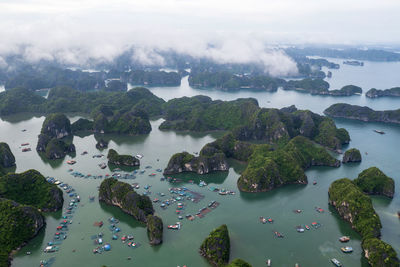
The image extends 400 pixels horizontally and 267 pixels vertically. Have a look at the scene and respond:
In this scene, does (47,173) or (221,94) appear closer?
(47,173)

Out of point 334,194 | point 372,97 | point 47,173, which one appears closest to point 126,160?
point 47,173

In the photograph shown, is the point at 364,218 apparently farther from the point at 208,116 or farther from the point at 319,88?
the point at 319,88

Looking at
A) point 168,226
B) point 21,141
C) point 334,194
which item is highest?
point 334,194

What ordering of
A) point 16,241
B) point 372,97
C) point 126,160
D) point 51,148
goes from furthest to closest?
point 372,97
point 51,148
point 126,160
point 16,241

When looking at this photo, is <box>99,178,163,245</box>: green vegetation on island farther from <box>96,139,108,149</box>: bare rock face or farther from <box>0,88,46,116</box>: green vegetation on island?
<box>0,88,46,116</box>: green vegetation on island

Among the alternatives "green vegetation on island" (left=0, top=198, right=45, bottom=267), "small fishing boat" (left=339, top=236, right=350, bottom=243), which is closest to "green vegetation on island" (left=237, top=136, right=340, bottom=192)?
"small fishing boat" (left=339, top=236, right=350, bottom=243)

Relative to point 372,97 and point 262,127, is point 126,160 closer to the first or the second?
point 262,127

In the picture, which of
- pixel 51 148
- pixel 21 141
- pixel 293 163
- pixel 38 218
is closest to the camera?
pixel 38 218
